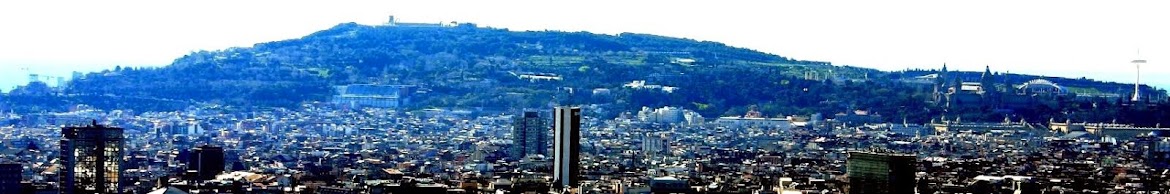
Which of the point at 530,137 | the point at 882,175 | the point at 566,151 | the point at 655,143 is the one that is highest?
the point at 882,175

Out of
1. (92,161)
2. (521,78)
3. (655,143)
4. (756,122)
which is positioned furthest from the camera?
(521,78)

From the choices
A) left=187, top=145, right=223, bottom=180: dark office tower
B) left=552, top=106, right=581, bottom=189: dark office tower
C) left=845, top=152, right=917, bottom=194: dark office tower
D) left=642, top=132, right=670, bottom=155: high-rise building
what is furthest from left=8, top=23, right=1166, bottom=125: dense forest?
left=845, top=152, right=917, bottom=194: dark office tower

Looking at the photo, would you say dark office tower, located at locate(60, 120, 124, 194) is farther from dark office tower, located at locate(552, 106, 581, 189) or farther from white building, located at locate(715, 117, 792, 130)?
white building, located at locate(715, 117, 792, 130)

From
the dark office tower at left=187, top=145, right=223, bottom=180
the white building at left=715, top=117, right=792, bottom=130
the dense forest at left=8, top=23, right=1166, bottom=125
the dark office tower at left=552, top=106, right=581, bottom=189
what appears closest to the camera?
the dark office tower at left=552, top=106, right=581, bottom=189

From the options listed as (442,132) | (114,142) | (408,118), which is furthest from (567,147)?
(408,118)

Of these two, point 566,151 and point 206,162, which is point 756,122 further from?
point 566,151

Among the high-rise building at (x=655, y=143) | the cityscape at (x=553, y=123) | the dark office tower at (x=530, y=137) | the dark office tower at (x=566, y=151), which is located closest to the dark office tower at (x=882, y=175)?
the cityscape at (x=553, y=123)

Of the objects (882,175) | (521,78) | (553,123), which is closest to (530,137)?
(553,123)

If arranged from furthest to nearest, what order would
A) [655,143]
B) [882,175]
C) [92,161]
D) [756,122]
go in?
[756,122] < [655,143] < [92,161] < [882,175]
